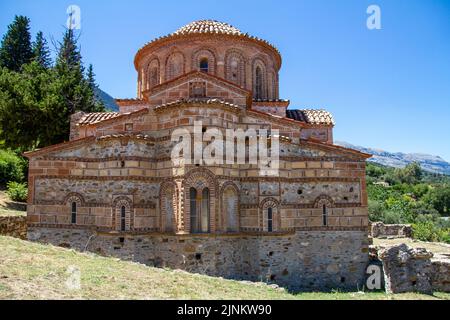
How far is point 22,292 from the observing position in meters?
7.80

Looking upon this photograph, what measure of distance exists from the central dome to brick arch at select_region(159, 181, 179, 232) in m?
8.36

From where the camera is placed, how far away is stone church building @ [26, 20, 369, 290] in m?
14.8

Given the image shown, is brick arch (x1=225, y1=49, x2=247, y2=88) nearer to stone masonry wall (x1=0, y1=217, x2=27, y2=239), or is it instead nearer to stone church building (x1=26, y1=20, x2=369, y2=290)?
stone church building (x1=26, y1=20, x2=369, y2=290)

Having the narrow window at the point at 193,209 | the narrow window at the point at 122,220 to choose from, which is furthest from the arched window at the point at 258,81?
the narrow window at the point at 122,220

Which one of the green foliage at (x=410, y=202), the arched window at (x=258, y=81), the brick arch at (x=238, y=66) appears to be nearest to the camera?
the brick arch at (x=238, y=66)

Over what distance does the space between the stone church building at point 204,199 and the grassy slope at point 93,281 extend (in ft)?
8.96

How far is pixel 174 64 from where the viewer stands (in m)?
20.2

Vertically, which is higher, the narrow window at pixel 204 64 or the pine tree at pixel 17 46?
the pine tree at pixel 17 46

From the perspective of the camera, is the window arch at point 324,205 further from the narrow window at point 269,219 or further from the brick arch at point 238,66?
the brick arch at point 238,66

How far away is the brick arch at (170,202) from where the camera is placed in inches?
581

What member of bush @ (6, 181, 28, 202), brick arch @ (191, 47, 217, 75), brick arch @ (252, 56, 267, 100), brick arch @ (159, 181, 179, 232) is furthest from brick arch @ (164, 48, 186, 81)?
bush @ (6, 181, 28, 202)
